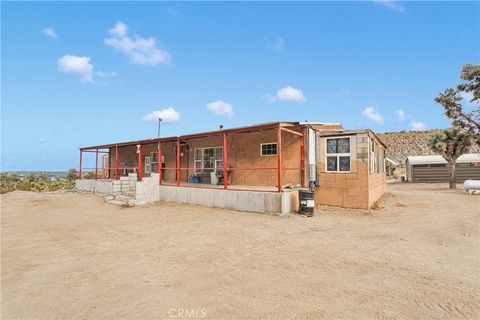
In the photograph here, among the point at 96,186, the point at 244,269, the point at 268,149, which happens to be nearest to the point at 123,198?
the point at 96,186

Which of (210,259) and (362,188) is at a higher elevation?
(362,188)

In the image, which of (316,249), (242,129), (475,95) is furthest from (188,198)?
(475,95)

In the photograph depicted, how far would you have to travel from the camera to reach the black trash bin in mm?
10148

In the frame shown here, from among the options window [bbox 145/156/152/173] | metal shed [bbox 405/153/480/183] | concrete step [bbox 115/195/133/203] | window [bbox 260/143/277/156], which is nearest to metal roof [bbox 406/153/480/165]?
metal shed [bbox 405/153/480/183]

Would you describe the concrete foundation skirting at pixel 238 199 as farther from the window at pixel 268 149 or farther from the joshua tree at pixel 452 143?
the joshua tree at pixel 452 143

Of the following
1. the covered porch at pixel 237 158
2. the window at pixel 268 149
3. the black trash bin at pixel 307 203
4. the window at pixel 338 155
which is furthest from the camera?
the window at pixel 268 149

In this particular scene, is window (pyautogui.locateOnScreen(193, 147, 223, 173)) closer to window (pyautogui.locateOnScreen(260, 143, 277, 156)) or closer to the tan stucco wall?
window (pyautogui.locateOnScreen(260, 143, 277, 156))

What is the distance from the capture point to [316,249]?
6262 mm

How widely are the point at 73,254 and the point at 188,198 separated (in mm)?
7416

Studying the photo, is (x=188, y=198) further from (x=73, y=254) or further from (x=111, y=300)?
A: (x=111, y=300)

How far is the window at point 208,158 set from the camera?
15.9 metres

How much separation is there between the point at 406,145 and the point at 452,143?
4635 cm

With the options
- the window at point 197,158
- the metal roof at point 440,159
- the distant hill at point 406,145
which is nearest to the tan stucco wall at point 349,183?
the window at point 197,158

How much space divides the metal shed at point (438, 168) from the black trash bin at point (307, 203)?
91.3 feet
